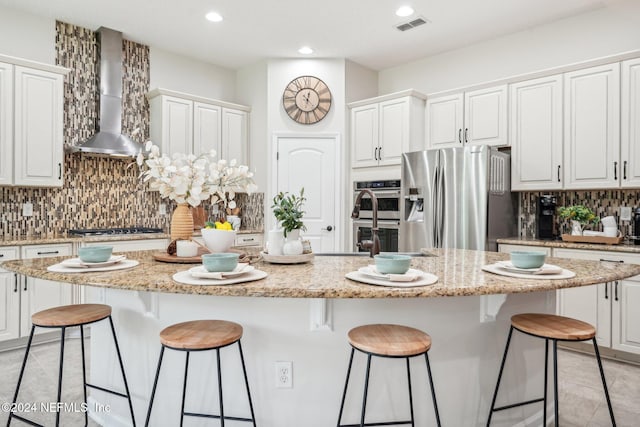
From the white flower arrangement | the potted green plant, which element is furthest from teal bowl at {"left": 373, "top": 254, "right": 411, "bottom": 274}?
the potted green plant

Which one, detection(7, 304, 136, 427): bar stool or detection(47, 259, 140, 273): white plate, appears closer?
detection(47, 259, 140, 273): white plate

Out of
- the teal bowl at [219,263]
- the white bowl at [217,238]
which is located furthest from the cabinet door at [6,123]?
the teal bowl at [219,263]

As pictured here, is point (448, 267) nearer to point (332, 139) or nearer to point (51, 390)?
point (51, 390)

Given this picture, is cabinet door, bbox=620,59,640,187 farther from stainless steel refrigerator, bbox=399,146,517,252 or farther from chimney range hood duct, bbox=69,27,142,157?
chimney range hood duct, bbox=69,27,142,157

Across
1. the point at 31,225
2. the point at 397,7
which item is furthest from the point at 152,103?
the point at 397,7

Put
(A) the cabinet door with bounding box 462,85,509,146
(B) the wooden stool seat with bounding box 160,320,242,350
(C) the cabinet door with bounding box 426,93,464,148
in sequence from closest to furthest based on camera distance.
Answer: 1. (B) the wooden stool seat with bounding box 160,320,242,350
2. (A) the cabinet door with bounding box 462,85,509,146
3. (C) the cabinet door with bounding box 426,93,464,148

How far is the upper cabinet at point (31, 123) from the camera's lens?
3.38 m

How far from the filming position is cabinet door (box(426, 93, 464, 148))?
166 inches

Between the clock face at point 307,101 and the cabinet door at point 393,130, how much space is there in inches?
25.9

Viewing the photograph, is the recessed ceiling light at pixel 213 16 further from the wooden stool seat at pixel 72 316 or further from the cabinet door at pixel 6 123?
the wooden stool seat at pixel 72 316

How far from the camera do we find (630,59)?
323 cm

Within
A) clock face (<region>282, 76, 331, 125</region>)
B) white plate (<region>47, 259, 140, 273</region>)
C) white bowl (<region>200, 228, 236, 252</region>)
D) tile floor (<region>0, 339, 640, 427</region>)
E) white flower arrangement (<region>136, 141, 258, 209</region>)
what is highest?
clock face (<region>282, 76, 331, 125</region>)

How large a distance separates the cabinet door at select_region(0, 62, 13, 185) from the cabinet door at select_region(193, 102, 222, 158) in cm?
168

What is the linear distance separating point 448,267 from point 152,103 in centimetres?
389
